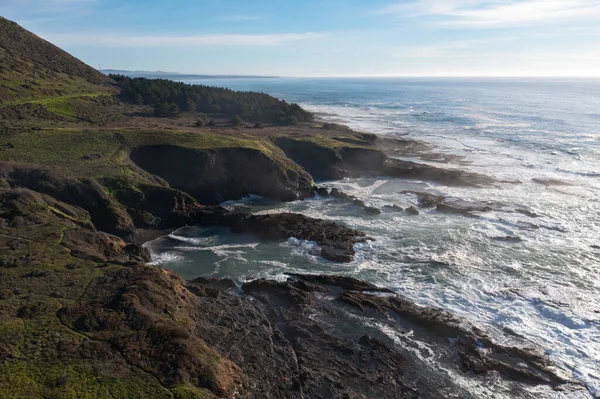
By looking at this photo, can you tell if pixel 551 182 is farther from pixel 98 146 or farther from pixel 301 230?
pixel 98 146

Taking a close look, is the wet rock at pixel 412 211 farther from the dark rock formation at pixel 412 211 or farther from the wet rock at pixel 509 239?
the wet rock at pixel 509 239

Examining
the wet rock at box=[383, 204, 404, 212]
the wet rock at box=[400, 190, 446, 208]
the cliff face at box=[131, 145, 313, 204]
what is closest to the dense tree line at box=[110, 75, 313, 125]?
the cliff face at box=[131, 145, 313, 204]

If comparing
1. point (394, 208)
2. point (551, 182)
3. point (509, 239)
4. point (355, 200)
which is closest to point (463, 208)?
point (394, 208)

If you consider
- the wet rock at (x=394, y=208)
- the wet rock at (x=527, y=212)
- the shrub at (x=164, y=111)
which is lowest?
the wet rock at (x=527, y=212)

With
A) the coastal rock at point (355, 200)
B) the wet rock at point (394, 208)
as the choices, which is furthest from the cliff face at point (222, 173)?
the wet rock at point (394, 208)

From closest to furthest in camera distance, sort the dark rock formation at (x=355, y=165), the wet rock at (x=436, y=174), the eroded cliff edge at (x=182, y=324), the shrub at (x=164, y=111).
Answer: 1. the eroded cliff edge at (x=182, y=324)
2. the wet rock at (x=436, y=174)
3. the dark rock formation at (x=355, y=165)
4. the shrub at (x=164, y=111)

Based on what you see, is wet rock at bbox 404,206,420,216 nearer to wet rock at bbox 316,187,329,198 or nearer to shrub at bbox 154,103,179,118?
wet rock at bbox 316,187,329,198
